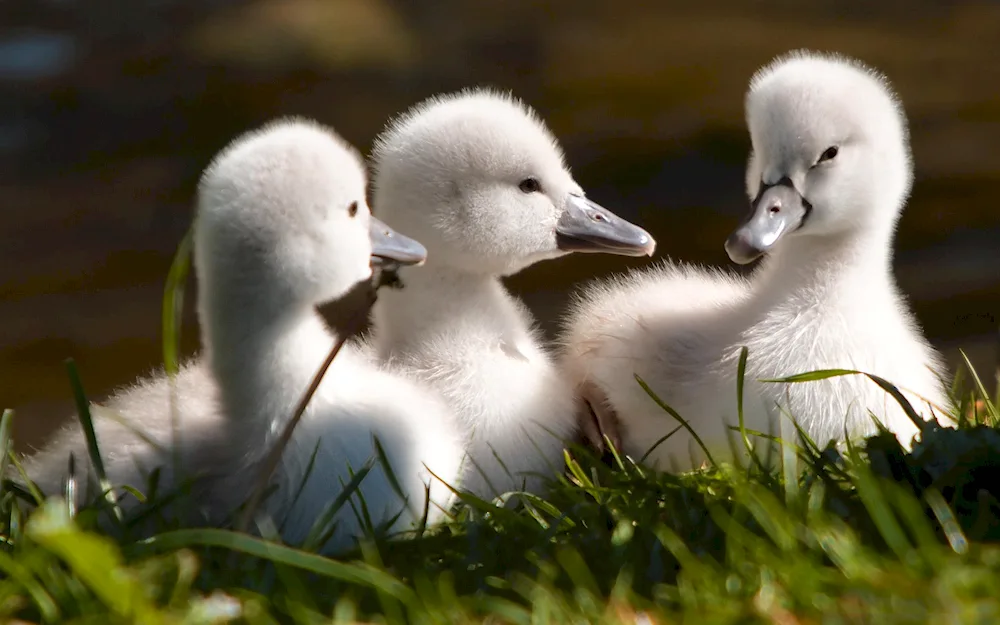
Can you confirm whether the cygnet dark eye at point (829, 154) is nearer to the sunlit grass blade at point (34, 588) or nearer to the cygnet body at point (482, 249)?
the cygnet body at point (482, 249)

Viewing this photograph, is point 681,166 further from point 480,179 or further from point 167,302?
point 167,302

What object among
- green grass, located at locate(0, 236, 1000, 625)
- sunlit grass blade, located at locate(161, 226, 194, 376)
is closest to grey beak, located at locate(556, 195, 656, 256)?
green grass, located at locate(0, 236, 1000, 625)

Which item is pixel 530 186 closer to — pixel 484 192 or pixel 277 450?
pixel 484 192

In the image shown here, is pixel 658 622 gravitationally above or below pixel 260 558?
above

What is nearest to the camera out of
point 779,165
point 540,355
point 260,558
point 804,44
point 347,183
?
point 260,558

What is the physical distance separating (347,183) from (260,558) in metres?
0.88

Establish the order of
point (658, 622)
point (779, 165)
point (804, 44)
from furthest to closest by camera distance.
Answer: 1. point (804, 44)
2. point (779, 165)
3. point (658, 622)

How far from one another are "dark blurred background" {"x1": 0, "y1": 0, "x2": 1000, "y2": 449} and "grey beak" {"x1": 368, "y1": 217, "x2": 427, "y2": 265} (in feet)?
6.76

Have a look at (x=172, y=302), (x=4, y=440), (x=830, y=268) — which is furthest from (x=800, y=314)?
(x=4, y=440)

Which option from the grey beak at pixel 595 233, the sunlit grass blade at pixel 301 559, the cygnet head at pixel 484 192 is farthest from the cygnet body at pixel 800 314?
the sunlit grass blade at pixel 301 559

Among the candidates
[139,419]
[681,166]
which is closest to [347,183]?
[139,419]

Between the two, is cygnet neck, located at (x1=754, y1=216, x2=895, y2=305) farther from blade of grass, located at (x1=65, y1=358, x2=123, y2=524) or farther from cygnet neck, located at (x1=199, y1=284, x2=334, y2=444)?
blade of grass, located at (x1=65, y1=358, x2=123, y2=524)

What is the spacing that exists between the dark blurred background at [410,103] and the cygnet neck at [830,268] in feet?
5.85

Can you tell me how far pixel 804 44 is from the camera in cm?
542
